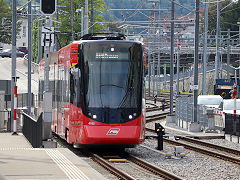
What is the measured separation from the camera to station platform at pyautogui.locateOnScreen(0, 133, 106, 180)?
1379cm

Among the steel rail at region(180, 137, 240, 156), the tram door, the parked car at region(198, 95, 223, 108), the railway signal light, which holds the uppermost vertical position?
the railway signal light

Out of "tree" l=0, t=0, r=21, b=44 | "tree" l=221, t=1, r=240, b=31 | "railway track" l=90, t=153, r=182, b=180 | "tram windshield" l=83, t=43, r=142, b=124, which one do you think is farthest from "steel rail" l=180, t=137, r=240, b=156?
"tree" l=0, t=0, r=21, b=44

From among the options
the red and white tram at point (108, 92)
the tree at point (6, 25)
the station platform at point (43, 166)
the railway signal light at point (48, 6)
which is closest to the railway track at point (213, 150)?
the red and white tram at point (108, 92)

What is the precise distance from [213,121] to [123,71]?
13.2 metres

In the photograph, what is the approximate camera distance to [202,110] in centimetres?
3600

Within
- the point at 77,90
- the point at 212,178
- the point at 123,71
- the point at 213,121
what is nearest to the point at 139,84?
the point at 123,71

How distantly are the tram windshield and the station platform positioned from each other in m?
2.01

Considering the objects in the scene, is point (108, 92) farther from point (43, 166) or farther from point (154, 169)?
point (43, 166)

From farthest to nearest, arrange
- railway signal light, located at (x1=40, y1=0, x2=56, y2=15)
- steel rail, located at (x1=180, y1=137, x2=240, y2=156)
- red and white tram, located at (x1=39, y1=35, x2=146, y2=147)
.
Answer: steel rail, located at (x1=180, y1=137, x2=240, y2=156), railway signal light, located at (x1=40, y1=0, x2=56, y2=15), red and white tram, located at (x1=39, y1=35, x2=146, y2=147)

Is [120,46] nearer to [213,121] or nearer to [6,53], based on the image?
[213,121]

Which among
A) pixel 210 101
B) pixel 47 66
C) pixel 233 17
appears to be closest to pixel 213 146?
pixel 47 66

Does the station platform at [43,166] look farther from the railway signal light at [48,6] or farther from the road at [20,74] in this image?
Answer: the road at [20,74]

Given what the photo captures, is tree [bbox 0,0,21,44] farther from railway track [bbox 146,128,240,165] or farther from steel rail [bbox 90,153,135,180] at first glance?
steel rail [bbox 90,153,135,180]

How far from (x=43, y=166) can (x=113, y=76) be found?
19.1 ft
